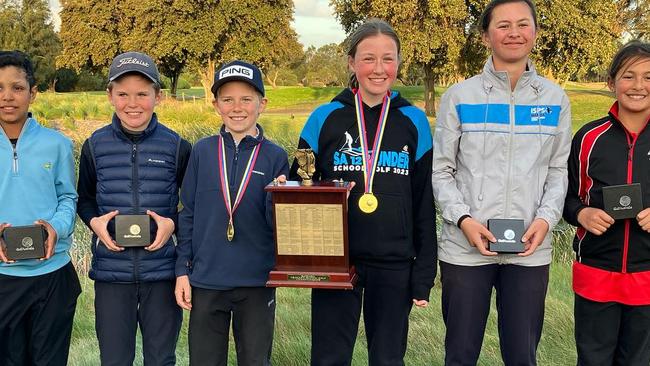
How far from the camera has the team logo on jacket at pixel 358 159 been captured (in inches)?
121

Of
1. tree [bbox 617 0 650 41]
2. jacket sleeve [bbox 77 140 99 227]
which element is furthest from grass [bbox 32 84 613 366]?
tree [bbox 617 0 650 41]

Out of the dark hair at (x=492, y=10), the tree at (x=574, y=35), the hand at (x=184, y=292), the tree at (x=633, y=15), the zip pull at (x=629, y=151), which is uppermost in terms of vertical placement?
the tree at (x=633, y=15)

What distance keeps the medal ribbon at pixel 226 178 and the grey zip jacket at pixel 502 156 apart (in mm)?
964

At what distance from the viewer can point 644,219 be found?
2955 millimetres

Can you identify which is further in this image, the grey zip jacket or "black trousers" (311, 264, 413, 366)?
"black trousers" (311, 264, 413, 366)

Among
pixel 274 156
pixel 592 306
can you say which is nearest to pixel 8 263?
pixel 274 156

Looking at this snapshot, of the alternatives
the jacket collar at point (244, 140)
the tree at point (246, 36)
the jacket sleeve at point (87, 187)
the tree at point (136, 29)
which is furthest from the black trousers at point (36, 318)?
the tree at point (136, 29)

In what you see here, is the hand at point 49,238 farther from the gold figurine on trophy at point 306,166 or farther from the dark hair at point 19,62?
the gold figurine on trophy at point 306,166

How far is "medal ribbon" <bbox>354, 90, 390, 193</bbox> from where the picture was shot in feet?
10.0

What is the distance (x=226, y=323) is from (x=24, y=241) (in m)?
1.09

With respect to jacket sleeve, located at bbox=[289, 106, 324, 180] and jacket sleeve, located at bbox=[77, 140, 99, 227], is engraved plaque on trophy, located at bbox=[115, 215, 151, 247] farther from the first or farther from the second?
jacket sleeve, located at bbox=[289, 106, 324, 180]

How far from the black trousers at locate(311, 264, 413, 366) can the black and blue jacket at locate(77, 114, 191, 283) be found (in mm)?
871

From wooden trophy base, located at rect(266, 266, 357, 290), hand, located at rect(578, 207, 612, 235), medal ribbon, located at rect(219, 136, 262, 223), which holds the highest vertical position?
medal ribbon, located at rect(219, 136, 262, 223)

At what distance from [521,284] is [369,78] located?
4.32 ft
